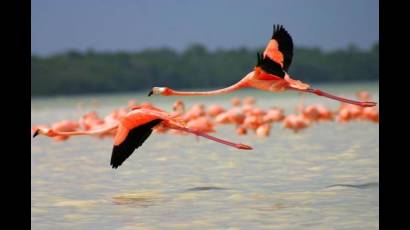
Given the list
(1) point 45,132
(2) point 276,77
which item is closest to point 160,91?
(2) point 276,77

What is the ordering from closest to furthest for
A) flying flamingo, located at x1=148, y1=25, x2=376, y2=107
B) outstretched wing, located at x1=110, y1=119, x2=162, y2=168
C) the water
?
the water, outstretched wing, located at x1=110, y1=119, x2=162, y2=168, flying flamingo, located at x1=148, y1=25, x2=376, y2=107

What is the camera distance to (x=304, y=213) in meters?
5.31

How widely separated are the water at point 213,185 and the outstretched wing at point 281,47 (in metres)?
0.91

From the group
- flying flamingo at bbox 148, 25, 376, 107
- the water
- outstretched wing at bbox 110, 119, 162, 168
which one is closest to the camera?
the water

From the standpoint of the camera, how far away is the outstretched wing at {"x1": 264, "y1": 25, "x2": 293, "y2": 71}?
570 centimetres

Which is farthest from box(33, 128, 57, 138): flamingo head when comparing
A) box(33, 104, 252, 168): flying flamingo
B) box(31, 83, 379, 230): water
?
box(33, 104, 252, 168): flying flamingo

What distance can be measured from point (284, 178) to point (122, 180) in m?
1.30

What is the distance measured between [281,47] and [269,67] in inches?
17.9

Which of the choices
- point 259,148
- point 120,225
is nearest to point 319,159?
point 259,148

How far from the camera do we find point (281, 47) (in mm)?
5805

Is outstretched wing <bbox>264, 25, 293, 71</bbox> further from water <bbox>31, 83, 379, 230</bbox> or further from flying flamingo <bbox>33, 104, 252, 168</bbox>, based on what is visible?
water <bbox>31, 83, 379, 230</bbox>

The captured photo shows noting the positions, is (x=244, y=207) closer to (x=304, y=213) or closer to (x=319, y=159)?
(x=304, y=213)

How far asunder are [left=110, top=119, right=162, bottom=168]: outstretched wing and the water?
351 millimetres

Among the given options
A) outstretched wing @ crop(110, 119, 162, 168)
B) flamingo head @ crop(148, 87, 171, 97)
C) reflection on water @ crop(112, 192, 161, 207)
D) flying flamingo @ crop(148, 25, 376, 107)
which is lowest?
reflection on water @ crop(112, 192, 161, 207)
